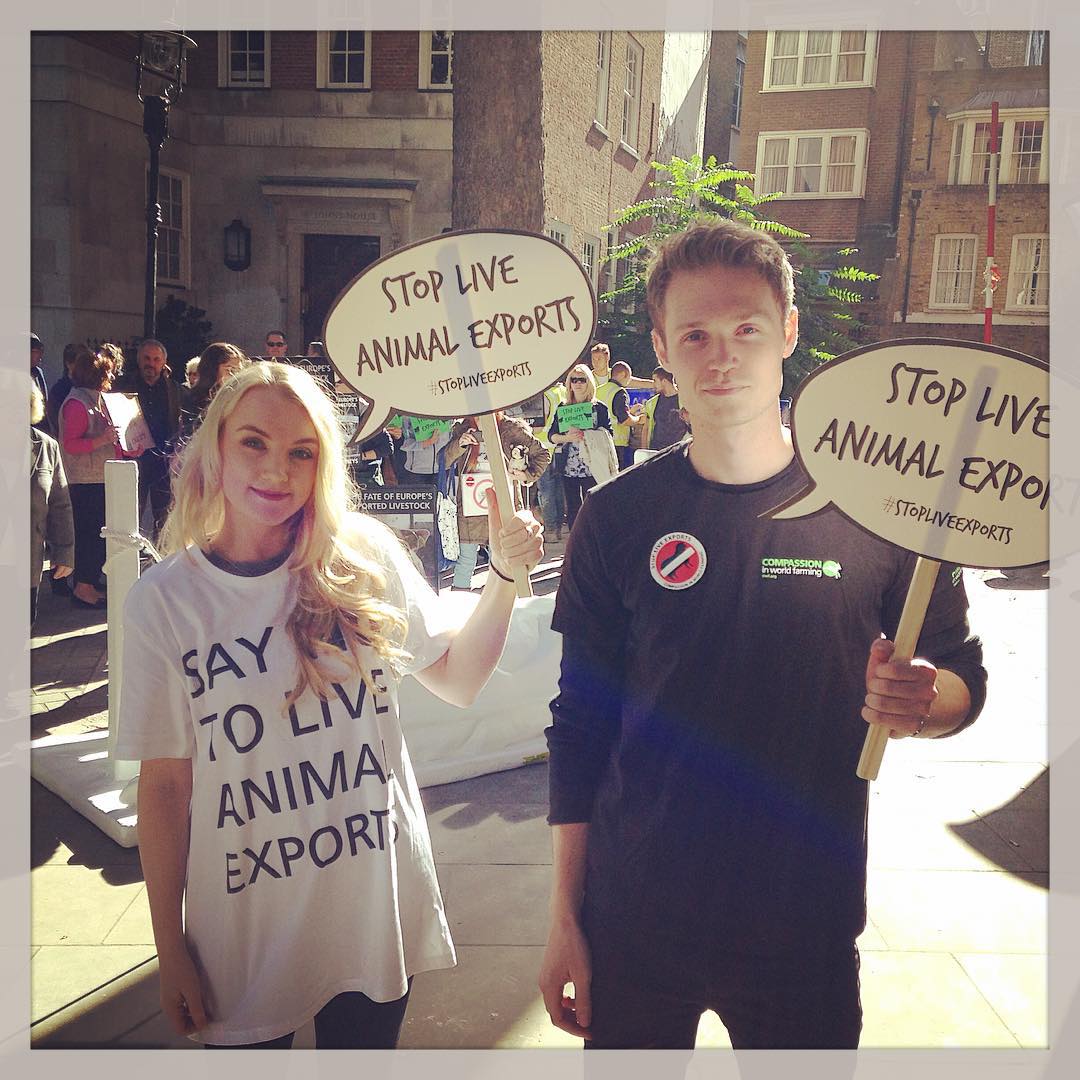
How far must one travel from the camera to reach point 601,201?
1681 cm

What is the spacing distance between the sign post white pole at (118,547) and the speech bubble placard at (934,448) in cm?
305

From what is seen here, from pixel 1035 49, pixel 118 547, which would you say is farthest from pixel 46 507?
pixel 1035 49

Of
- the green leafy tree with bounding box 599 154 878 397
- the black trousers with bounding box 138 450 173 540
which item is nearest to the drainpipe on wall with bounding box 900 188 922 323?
the green leafy tree with bounding box 599 154 878 397

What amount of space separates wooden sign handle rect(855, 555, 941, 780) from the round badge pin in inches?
11.6

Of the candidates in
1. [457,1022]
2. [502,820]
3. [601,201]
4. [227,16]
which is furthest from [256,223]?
[457,1022]

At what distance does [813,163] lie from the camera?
25266 mm

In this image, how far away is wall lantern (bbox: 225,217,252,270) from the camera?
16531 millimetres

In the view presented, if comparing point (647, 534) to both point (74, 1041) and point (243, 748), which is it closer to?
point (243, 748)

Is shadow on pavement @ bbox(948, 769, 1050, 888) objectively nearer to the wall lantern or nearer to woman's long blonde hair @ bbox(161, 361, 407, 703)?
woman's long blonde hair @ bbox(161, 361, 407, 703)

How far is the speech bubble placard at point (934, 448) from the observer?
144 centimetres

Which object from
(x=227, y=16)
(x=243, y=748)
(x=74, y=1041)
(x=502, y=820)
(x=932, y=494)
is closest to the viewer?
(x=932, y=494)

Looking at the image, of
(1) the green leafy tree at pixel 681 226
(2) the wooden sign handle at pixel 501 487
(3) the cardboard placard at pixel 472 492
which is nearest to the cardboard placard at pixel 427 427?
(3) the cardboard placard at pixel 472 492

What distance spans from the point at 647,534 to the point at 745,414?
9.2 inches

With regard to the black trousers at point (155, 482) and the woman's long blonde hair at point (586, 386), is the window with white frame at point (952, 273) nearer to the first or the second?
the woman's long blonde hair at point (586, 386)
